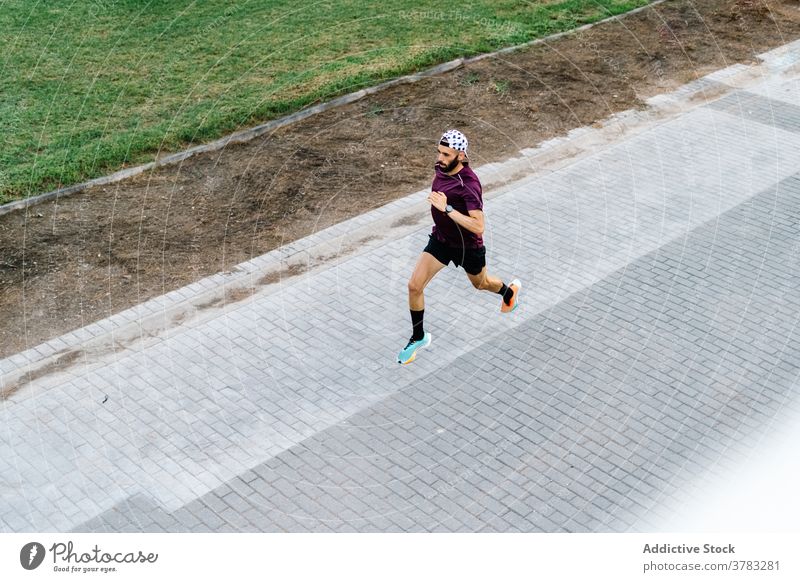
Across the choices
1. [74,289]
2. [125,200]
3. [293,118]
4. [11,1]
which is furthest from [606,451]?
[11,1]

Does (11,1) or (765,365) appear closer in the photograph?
(765,365)

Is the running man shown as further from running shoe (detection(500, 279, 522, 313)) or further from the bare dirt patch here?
the bare dirt patch

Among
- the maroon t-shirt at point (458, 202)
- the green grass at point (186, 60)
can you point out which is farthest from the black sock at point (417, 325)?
the green grass at point (186, 60)

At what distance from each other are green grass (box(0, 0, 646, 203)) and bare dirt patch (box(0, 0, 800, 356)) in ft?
1.99

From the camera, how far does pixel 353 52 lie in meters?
16.1

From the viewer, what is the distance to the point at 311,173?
12.6 m

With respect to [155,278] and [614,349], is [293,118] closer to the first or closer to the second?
[155,278]

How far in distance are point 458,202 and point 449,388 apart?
5.38 feet

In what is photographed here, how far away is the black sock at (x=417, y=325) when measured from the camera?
29.7ft

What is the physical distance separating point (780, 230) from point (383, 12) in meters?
8.89

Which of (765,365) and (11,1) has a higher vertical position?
(11,1)

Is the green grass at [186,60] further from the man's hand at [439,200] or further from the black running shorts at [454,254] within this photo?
the man's hand at [439,200]

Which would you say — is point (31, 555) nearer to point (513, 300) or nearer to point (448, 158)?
point (448, 158)

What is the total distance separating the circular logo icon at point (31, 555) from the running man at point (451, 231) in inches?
143
